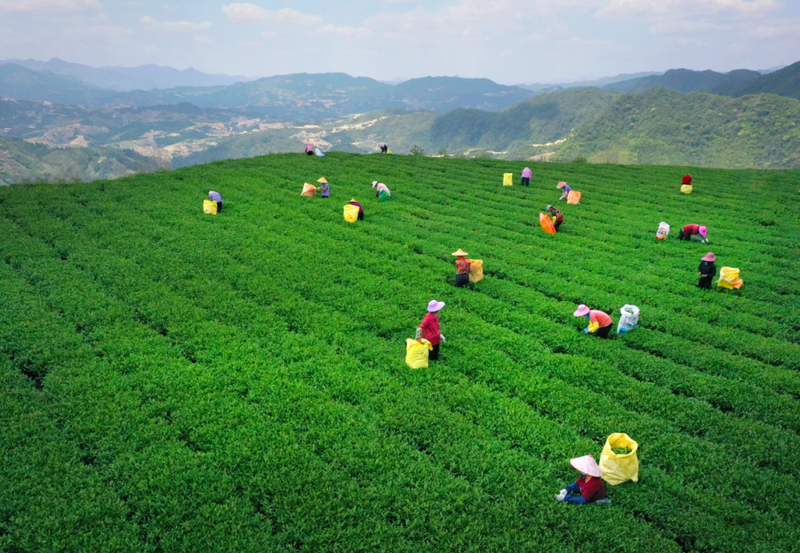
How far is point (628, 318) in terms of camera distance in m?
10.6

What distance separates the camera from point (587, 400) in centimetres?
837

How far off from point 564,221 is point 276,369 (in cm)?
1485

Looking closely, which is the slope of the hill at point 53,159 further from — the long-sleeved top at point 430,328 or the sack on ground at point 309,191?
the long-sleeved top at point 430,328

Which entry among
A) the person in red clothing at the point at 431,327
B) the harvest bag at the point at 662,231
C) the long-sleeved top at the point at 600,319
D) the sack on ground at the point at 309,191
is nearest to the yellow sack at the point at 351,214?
the sack on ground at the point at 309,191

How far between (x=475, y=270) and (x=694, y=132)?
156707 millimetres

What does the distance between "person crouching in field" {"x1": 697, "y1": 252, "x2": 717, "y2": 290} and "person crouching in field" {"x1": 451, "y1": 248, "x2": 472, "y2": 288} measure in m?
6.94

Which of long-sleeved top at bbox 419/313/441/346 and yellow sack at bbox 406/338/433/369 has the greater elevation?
long-sleeved top at bbox 419/313/441/346

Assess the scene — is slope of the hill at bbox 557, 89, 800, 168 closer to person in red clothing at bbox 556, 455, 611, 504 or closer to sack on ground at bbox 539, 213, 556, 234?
sack on ground at bbox 539, 213, 556, 234

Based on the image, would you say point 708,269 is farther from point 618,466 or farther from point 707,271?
point 618,466

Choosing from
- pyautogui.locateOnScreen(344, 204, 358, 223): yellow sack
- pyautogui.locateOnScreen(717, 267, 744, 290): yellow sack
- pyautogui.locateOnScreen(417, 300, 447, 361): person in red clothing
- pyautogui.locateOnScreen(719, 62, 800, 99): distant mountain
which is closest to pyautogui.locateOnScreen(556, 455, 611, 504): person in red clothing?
pyautogui.locateOnScreen(417, 300, 447, 361): person in red clothing

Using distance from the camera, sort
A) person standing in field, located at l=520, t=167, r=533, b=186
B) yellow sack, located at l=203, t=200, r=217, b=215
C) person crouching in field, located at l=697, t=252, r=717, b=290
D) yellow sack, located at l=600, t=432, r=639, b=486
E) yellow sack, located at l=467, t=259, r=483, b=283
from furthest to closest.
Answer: person standing in field, located at l=520, t=167, r=533, b=186
yellow sack, located at l=203, t=200, r=217, b=215
yellow sack, located at l=467, t=259, r=483, b=283
person crouching in field, located at l=697, t=252, r=717, b=290
yellow sack, located at l=600, t=432, r=639, b=486

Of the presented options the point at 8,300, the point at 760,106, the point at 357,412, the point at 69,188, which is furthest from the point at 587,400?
the point at 760,106

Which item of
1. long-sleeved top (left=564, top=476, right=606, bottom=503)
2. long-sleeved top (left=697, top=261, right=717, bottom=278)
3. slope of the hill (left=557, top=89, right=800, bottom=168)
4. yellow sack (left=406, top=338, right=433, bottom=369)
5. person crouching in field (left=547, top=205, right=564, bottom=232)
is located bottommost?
long-sleeved top (left=564, top=476, right=606, bottom=503)

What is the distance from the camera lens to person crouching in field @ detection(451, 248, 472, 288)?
41.4 ft
